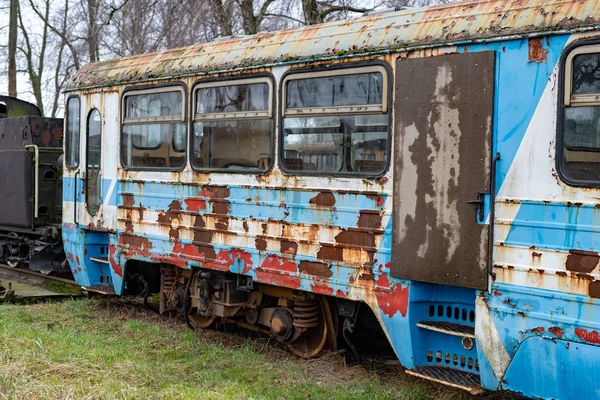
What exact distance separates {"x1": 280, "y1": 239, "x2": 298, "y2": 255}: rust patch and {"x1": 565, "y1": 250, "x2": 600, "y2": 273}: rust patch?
2.65m

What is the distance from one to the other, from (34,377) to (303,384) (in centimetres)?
219

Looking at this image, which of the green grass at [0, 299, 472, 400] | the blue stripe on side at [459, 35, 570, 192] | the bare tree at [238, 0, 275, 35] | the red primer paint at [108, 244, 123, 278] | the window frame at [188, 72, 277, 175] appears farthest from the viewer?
the bare tree at [238, 0, 275, 35]

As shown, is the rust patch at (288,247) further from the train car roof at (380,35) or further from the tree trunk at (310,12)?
the tree trunk at (310,12)

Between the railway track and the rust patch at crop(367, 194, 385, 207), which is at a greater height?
the rust patch at crop(367, 194, 385, 207)

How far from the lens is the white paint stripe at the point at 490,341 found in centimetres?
534

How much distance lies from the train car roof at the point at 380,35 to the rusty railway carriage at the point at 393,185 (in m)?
0.02

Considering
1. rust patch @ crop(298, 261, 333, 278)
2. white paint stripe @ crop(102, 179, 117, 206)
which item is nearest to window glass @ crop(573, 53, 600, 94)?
rust patch @ crop(298, 261, 333, 278)

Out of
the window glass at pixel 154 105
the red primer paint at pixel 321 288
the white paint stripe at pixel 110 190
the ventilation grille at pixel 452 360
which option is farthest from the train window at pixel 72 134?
the ventilation grille at pixel 452 360

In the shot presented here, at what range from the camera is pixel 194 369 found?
670 centimetres

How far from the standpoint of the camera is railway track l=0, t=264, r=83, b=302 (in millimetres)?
10191

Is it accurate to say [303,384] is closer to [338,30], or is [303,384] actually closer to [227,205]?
[227,205]

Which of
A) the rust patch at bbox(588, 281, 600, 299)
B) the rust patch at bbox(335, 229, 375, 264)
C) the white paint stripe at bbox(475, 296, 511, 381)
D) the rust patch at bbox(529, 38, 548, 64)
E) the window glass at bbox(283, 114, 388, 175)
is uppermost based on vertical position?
the rust patch at bbox(529, 38, 548, 64)

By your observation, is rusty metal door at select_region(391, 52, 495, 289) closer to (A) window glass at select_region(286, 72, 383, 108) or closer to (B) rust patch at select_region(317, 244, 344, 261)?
(A) window glass at select_region(286, 72, 383, 108)

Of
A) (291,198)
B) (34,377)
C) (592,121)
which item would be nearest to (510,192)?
(592,121)
